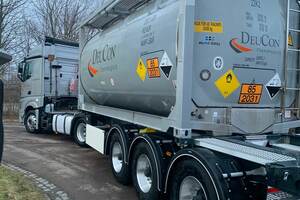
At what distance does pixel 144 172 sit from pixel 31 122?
9303 millimetres

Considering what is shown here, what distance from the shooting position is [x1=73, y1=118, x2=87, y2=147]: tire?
37.1 feet

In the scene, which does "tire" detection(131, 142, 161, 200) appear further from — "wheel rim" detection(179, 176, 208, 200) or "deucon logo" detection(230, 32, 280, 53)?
"deucon logo" detection(230, 32, 280, 53)

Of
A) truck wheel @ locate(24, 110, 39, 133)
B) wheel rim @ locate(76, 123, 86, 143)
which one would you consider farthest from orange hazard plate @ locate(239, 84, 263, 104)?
truck wheel @ locate(24, 110, 39, 133)

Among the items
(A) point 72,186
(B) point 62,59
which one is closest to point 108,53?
(A) point 72,186

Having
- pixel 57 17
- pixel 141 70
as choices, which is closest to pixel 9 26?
pixel 57 17

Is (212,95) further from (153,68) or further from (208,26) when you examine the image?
(153,68)

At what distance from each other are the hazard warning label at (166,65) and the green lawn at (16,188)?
9.17 ft

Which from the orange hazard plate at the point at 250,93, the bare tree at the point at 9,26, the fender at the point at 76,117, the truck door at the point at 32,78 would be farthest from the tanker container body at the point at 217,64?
the bare tree at the point at 9,26

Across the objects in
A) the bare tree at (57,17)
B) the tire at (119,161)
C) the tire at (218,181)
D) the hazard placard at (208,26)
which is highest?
the bare tree at (57,17)

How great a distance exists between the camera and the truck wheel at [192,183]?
4016 millimetres

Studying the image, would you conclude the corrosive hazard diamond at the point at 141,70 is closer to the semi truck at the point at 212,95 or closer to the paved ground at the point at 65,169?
the semi truck at the point at 212,95

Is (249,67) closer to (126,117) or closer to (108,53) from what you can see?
(126,117)

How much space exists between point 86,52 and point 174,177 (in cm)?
552

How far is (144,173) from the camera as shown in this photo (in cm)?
620
